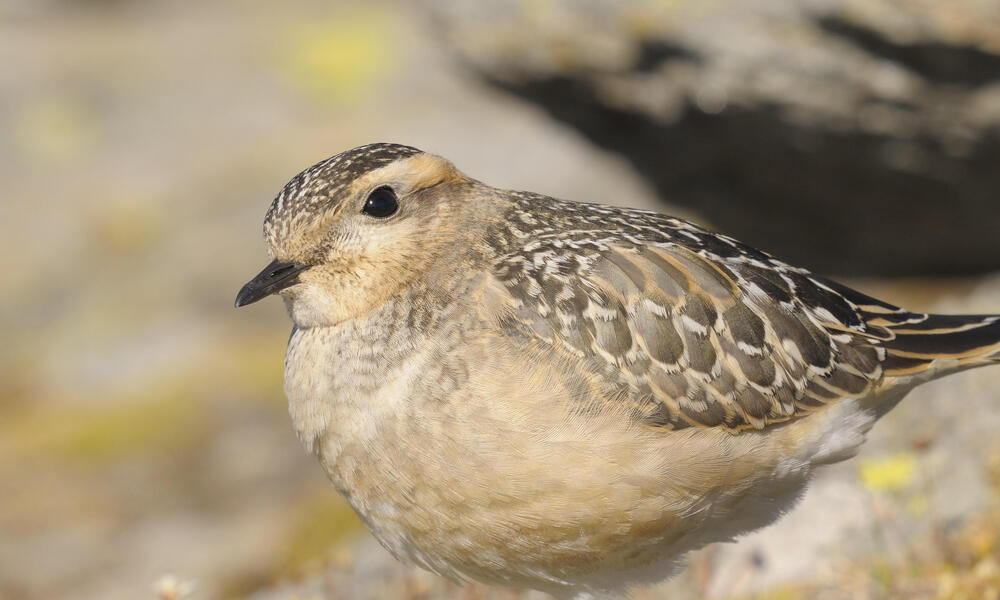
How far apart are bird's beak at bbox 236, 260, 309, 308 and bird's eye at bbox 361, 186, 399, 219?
437 mm

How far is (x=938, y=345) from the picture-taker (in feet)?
21.1

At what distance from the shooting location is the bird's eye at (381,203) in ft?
19.2

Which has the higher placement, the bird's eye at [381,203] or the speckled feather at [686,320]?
the bird's eye at [381,203]

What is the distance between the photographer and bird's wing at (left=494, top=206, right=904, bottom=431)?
18.5ft

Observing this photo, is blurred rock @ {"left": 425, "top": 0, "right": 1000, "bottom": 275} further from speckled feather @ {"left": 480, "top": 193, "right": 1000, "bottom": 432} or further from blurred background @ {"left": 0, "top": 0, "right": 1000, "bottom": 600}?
speckled feather @ {"left": 480, "top": 193, "right": 1000, "bottom": 432}

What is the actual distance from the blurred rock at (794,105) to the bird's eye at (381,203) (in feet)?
18.1

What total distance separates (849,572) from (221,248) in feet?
29.6

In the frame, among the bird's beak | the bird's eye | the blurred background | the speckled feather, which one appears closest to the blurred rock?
the blurred background

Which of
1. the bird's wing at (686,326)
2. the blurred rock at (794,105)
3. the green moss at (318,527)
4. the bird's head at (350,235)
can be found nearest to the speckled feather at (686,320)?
the bird's wing at (686,326)

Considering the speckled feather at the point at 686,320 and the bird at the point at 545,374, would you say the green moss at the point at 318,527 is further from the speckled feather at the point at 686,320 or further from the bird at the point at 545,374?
the speckled feather at the point at 686,320

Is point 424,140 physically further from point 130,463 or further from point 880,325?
point 880,325

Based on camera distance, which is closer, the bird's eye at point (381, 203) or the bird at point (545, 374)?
the bird at point (545, 374)

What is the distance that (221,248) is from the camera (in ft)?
45.4

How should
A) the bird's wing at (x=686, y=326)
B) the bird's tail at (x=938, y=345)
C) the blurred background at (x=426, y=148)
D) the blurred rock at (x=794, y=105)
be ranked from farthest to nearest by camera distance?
the blurred rock at (x=794, y=105), the blurred background at (x=426, y=148), the bird's tail at (x=938, y=345), the bird's wing at (x=686, y=326)
